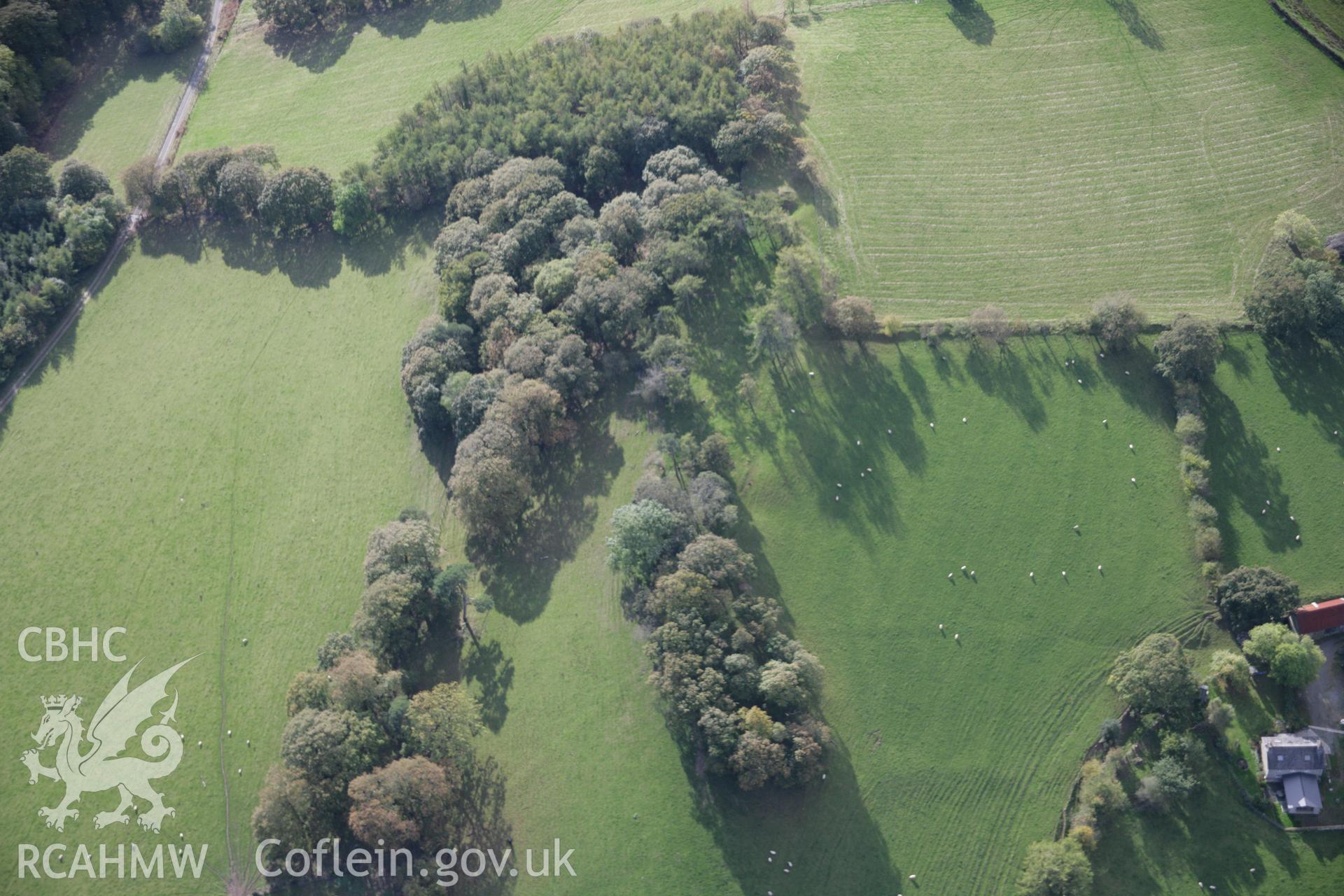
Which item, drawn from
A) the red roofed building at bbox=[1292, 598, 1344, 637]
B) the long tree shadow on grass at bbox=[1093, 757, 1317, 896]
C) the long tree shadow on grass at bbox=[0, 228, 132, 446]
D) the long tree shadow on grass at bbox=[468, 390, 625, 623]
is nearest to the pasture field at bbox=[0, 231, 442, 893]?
the long tree shadow on grass at bbox=[0, 228, 132, 446]

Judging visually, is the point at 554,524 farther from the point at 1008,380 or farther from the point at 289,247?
the point at 289,247

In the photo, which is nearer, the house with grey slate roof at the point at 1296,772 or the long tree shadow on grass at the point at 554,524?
the house with grey slate roof at the point at 1296,772

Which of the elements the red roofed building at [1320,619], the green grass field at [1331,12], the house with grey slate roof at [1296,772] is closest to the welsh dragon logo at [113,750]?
the house with grey slate roof at [1296,772]

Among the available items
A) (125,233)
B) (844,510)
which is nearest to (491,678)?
(844,510)

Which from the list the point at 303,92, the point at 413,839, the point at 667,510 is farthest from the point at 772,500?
the point at 303,92

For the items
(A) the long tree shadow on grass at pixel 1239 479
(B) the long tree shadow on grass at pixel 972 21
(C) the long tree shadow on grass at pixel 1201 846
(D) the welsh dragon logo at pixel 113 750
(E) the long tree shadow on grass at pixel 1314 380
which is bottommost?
(C) the long tree shadow on grass at pixel 1201 846

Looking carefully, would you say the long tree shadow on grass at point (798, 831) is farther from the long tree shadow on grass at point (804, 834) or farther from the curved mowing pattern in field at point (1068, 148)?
the curved mowing pattern in field at point (1068, 148)

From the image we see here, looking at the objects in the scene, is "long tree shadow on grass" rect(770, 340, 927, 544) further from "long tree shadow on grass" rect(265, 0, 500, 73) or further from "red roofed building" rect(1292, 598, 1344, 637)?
"long tree shadow on grass" rect(265, 0, 500, 73)
